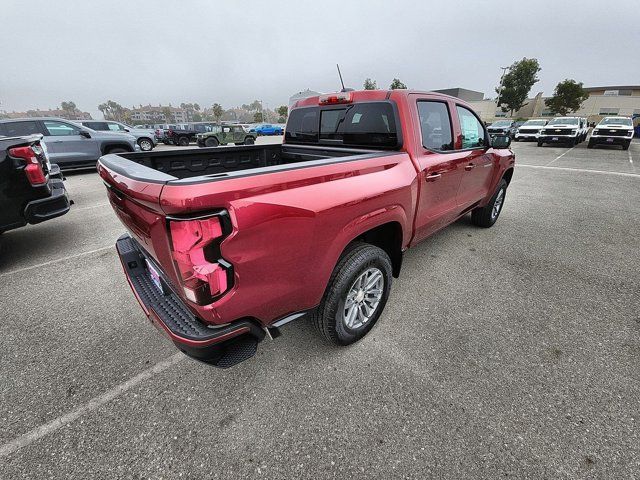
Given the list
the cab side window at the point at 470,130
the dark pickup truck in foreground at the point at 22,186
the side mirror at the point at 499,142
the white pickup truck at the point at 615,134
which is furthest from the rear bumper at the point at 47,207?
the white pickup truck at the point at 615,134

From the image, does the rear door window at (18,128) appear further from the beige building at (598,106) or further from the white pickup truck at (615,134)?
the beige building at (598,106)

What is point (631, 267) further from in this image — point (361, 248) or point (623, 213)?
point (361, 248)

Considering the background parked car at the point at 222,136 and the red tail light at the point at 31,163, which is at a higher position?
the red tail light at the point at 31,163

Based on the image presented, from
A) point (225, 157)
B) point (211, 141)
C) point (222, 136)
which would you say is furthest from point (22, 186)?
point (222, 136)

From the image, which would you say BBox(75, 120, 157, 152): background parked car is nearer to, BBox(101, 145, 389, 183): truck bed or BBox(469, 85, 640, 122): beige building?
BBox(101, 145, 389, 183): truck bed

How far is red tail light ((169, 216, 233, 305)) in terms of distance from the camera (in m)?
1.31

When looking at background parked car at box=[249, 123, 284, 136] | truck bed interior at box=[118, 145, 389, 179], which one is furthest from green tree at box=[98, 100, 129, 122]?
truck bed interior at box=[118, 145, 389, 179]

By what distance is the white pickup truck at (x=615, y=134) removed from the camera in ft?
49.1

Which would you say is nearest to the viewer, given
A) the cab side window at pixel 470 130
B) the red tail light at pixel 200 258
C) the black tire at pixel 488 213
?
the red tail light at pixel 200 258

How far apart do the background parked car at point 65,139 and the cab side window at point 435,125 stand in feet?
32.0

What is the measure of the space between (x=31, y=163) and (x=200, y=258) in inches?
144

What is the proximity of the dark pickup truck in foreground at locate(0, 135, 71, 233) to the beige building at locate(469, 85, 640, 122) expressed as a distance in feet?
195

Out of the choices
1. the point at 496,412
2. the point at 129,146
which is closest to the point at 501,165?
the point at 496,412

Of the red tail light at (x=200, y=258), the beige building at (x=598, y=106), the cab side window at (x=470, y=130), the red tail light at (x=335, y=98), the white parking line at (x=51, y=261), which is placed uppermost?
the beige building at (x=598, y=106)
